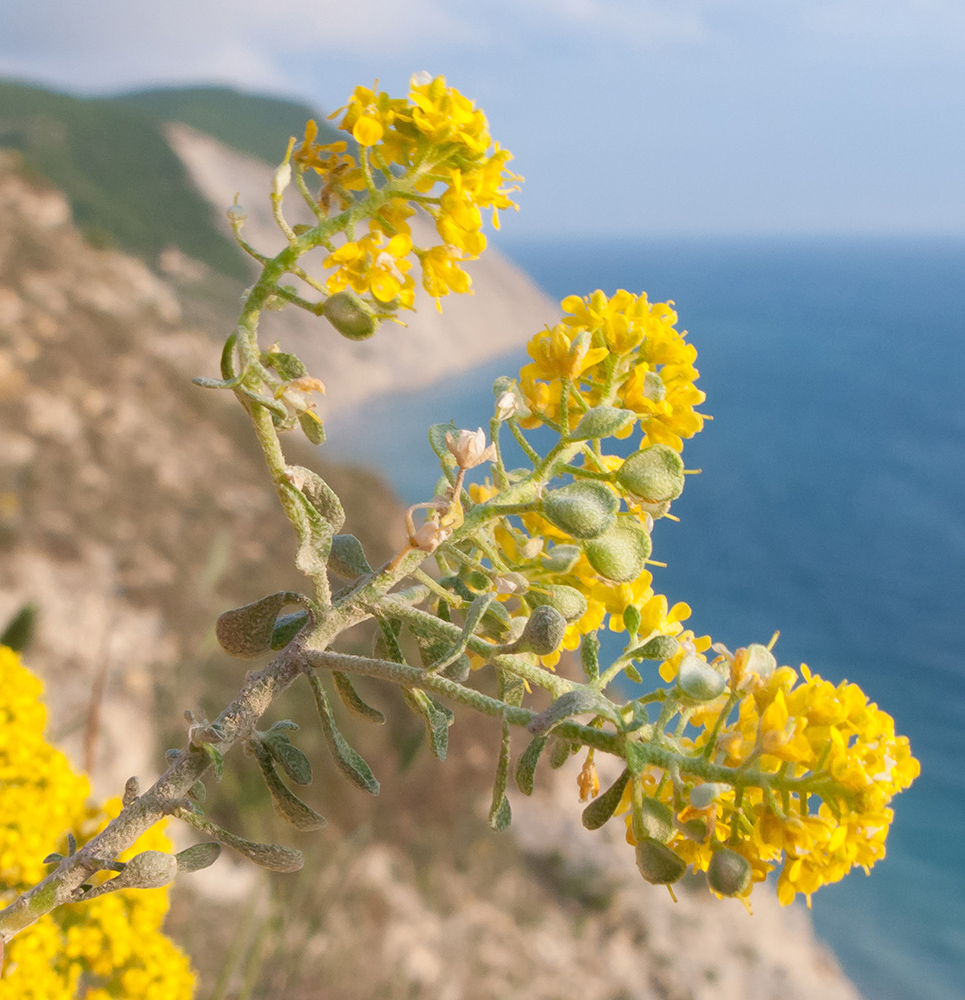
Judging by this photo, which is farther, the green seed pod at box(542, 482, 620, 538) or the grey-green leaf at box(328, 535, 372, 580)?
the grey-green leaf at box(328, 535, 372, 580)

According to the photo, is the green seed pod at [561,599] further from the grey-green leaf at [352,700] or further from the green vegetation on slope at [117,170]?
the green vegetation on slope at [117,170]

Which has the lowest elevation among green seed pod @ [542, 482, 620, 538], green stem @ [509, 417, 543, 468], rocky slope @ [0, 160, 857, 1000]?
rocky slope @ [0, 160, 857, 1000]

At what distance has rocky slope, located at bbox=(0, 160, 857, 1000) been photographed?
5449 mm

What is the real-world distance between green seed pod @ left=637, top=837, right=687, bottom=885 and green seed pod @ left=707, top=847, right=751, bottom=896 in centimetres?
2

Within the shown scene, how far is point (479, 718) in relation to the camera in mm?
8805

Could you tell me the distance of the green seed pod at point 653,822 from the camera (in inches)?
25.7

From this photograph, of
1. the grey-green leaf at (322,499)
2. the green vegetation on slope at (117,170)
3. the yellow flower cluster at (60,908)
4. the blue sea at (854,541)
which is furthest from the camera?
the green vegetation on slope at (117,170)

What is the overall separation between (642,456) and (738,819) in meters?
0.31

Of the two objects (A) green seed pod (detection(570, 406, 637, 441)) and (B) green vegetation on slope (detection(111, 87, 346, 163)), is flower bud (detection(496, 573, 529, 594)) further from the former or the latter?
(B) green vegetation on slope (detection(111, 87, 346, 163))

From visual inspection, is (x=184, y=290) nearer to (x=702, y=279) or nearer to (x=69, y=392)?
(x=69, y=392)

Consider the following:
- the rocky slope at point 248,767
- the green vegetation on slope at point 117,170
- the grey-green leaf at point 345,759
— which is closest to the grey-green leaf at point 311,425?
the grey-green leaf at point 345,759

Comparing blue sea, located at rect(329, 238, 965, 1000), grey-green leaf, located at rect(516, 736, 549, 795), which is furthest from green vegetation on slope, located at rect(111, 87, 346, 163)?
grey-green leaf, located at rect(516, 736, 549, 795)

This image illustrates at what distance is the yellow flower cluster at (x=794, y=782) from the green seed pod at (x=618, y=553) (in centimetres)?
10

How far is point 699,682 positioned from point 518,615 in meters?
0.24
